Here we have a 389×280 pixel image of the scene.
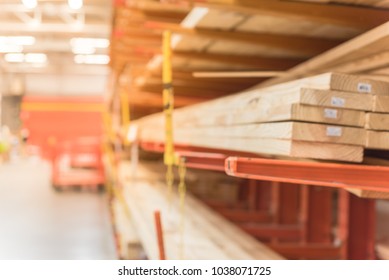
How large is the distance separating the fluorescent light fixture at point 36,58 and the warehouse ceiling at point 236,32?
48.6ft

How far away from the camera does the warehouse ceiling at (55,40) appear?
11.4m

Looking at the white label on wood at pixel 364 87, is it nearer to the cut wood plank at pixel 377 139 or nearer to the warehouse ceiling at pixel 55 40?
the cut wood plank at pixel 377 139

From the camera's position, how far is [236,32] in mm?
2455

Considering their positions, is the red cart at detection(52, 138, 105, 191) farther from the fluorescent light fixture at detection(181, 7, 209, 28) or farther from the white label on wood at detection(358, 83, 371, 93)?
the white label on wood at detection(358, 83, 371, 93)

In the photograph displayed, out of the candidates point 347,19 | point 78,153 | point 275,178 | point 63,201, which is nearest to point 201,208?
point 347,19

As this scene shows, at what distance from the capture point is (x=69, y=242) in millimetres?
6113

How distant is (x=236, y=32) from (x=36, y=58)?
57.7 ft

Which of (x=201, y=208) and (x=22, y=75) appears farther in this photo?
(x=22, y=75)

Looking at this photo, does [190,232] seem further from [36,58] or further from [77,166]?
[36,58]

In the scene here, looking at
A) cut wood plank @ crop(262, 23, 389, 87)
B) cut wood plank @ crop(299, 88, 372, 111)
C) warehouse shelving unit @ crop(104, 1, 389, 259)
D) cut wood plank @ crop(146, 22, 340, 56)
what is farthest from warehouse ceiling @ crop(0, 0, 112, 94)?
cut wood plank @ crop(299, 88, 372, 111)

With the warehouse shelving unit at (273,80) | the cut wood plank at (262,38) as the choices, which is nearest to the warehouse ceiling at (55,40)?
the warehouse shelving unit at (273,80)

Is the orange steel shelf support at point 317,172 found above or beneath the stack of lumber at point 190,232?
above
